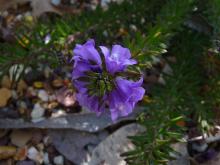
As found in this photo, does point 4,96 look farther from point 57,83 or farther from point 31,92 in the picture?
point 57,83

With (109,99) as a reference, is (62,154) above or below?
below

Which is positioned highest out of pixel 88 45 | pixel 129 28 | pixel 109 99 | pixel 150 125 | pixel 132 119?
pixel 88 45

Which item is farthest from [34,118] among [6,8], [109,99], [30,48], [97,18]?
[109,99]

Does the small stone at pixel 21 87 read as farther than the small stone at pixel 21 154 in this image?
Yes

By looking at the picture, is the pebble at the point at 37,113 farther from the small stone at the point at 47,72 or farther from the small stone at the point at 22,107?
the small stone at the point at 47,72

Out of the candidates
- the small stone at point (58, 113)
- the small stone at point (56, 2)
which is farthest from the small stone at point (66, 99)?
the small stone at point (56, 2)

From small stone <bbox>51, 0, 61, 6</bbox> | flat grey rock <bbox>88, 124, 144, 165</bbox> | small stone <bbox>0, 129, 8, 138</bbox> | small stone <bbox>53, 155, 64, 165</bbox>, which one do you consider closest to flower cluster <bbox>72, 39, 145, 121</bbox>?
flat grey rock <bbox>88, 124, 144, 165</bbox>

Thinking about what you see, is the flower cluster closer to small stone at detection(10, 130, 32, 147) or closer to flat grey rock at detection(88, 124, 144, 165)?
flat grey rock at detection(88, 124, 144, 165)

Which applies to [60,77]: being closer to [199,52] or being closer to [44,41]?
[44,41]
